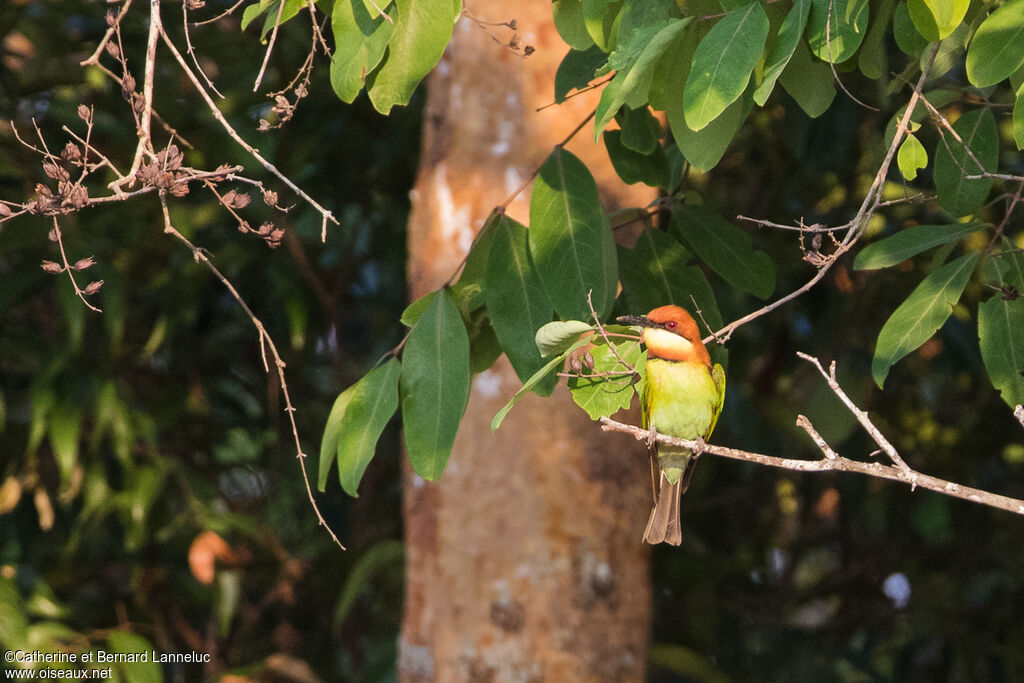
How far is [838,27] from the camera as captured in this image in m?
1.09

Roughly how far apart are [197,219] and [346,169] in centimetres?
64

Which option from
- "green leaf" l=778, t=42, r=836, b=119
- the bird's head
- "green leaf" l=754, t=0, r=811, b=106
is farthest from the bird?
"green leaf" l=754, t=0, r=811, b=106

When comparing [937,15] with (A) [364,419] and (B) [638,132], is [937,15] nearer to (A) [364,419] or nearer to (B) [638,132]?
(B) [638,132]

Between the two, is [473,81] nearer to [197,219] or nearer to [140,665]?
[197,219]

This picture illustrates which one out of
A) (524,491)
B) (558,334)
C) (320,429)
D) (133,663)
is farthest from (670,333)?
(320,429)

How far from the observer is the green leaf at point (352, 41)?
122cm

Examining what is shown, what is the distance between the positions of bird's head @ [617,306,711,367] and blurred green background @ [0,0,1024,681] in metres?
1.58

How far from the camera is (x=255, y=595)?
390 cm

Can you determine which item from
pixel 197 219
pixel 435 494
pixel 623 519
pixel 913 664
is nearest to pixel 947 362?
pixel 913 664

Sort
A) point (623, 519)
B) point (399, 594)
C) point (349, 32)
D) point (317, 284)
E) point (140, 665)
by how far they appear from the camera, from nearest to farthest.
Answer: point (349, 32) < point (623, 519) < point (140, 665) < point (317, 284) < point (399, 594)

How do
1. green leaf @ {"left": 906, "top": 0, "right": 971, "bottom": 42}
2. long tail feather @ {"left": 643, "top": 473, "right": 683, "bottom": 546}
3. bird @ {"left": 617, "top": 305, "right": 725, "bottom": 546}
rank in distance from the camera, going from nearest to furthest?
green leaf @ {"left": 906, "top": 0, "right": 971, "bottom": 42} < bird @ {"left": 617, "top": 305, "right": 725, "bottom": 546} < long tail feather @ {"left": 643, "top": 473, "right": 683, "bottom": 546}

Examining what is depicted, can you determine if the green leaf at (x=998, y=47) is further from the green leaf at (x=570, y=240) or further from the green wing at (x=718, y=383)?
the green wing at (x=718, y=383)

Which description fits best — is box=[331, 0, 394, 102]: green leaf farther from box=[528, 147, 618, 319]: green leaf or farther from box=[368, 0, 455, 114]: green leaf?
box=[528, 147, 618, 319]: green leaf

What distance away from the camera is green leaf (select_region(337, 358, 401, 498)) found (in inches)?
52.6
